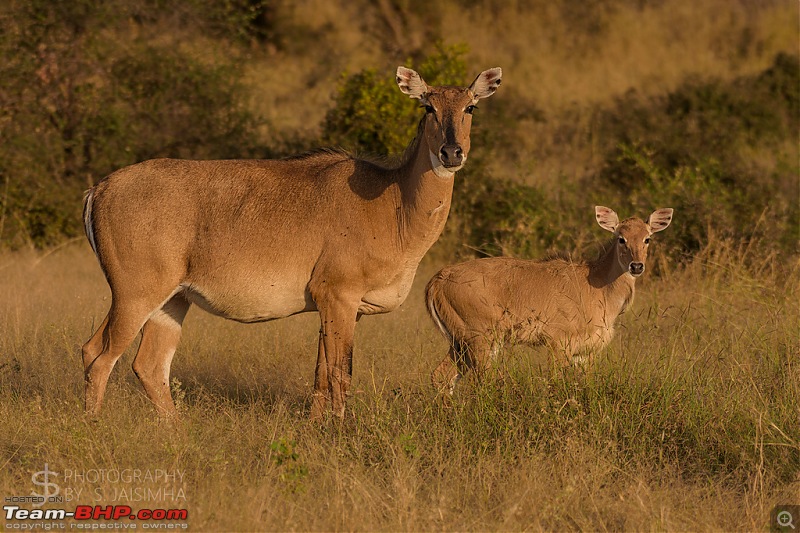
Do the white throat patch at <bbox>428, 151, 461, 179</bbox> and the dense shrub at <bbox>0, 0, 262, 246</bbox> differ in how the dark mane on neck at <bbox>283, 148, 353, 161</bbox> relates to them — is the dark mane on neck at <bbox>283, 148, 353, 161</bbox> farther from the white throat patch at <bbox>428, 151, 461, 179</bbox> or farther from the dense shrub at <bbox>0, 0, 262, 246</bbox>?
the dense shrub at <bbox>0, 0, 262, 246</bbox>

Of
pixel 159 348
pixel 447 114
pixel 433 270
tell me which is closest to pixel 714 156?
pixel 433 270

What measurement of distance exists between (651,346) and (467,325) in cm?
159

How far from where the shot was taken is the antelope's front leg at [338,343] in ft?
27.0

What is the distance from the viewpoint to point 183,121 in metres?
15.9

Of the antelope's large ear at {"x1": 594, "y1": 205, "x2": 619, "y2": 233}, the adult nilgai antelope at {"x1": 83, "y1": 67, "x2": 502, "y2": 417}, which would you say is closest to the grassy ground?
the adult nilgai antelope at {"x1": 83, "y1": 67, "x2": 502, "y2": 417}

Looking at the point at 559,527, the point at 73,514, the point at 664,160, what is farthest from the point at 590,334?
→ the point at 664,160

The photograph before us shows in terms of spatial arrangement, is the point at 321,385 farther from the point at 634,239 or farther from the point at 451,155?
the point at 634,239

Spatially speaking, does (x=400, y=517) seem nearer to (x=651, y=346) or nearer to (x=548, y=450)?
(x=548, y=450)

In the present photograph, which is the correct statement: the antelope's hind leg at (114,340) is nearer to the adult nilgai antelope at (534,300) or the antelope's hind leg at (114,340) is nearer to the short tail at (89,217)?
the short tail at (89,217)

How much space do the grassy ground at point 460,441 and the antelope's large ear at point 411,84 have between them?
2.15 metres

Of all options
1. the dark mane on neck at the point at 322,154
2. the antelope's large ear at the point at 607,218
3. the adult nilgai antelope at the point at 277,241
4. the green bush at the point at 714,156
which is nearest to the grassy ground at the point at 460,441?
the adult nilgai antelope at the point at 277,241

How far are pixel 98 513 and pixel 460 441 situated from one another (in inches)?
93.9

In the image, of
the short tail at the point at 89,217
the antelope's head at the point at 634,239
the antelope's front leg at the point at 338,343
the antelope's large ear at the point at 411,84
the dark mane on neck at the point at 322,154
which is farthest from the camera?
the antelope's head at the point at 634,239

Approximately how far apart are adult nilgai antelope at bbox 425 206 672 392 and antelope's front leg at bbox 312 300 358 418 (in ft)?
2.67
